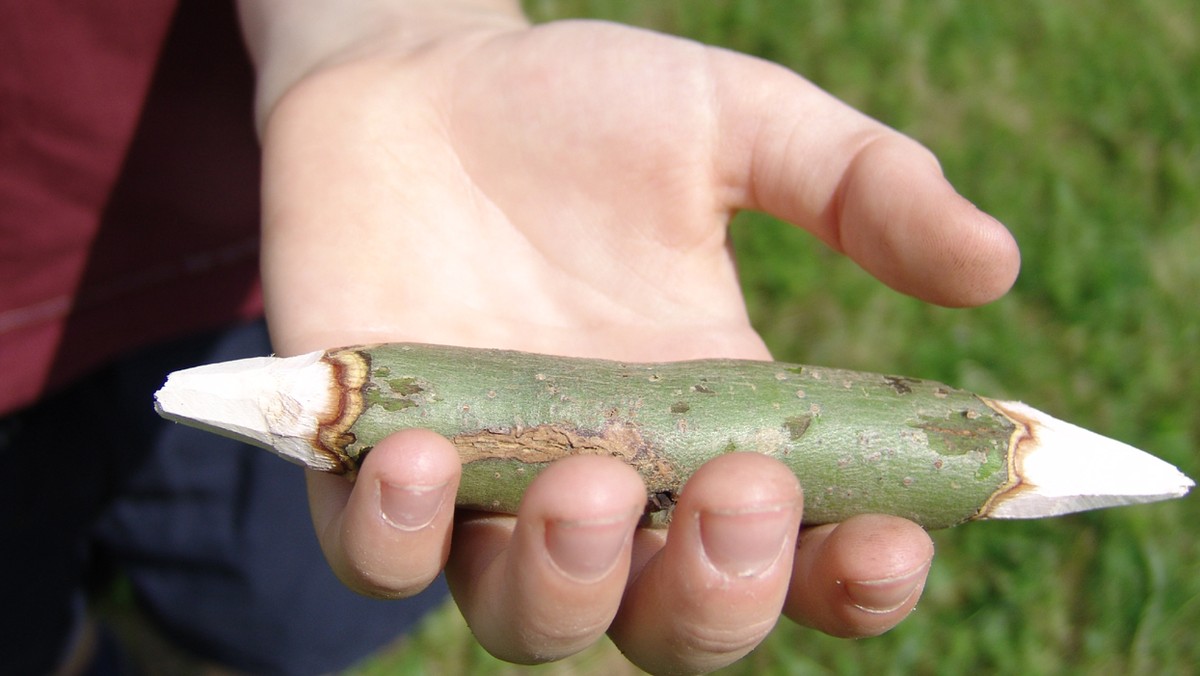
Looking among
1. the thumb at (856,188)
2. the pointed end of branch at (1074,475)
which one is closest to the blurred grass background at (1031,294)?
the pointed end of branch at (1074,475)

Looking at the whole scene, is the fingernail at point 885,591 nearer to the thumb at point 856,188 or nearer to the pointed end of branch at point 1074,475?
the pointed end of branch at point 1074,475

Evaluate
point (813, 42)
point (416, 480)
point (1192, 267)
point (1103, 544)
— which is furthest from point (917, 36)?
point (416, 480)

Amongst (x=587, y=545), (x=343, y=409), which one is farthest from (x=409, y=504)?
(x=587, y=545)

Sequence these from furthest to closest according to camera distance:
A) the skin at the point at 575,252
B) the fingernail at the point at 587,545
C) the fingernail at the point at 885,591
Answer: the fingernail at the point at 885,591
the skin at the point at 575,252
the fingernail at the point at 587,545

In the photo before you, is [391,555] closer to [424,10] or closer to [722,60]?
[722,60]

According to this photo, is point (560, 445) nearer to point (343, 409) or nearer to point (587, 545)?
point (587, 545)

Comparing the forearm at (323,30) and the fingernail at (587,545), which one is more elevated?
the forearm at (323,30)
